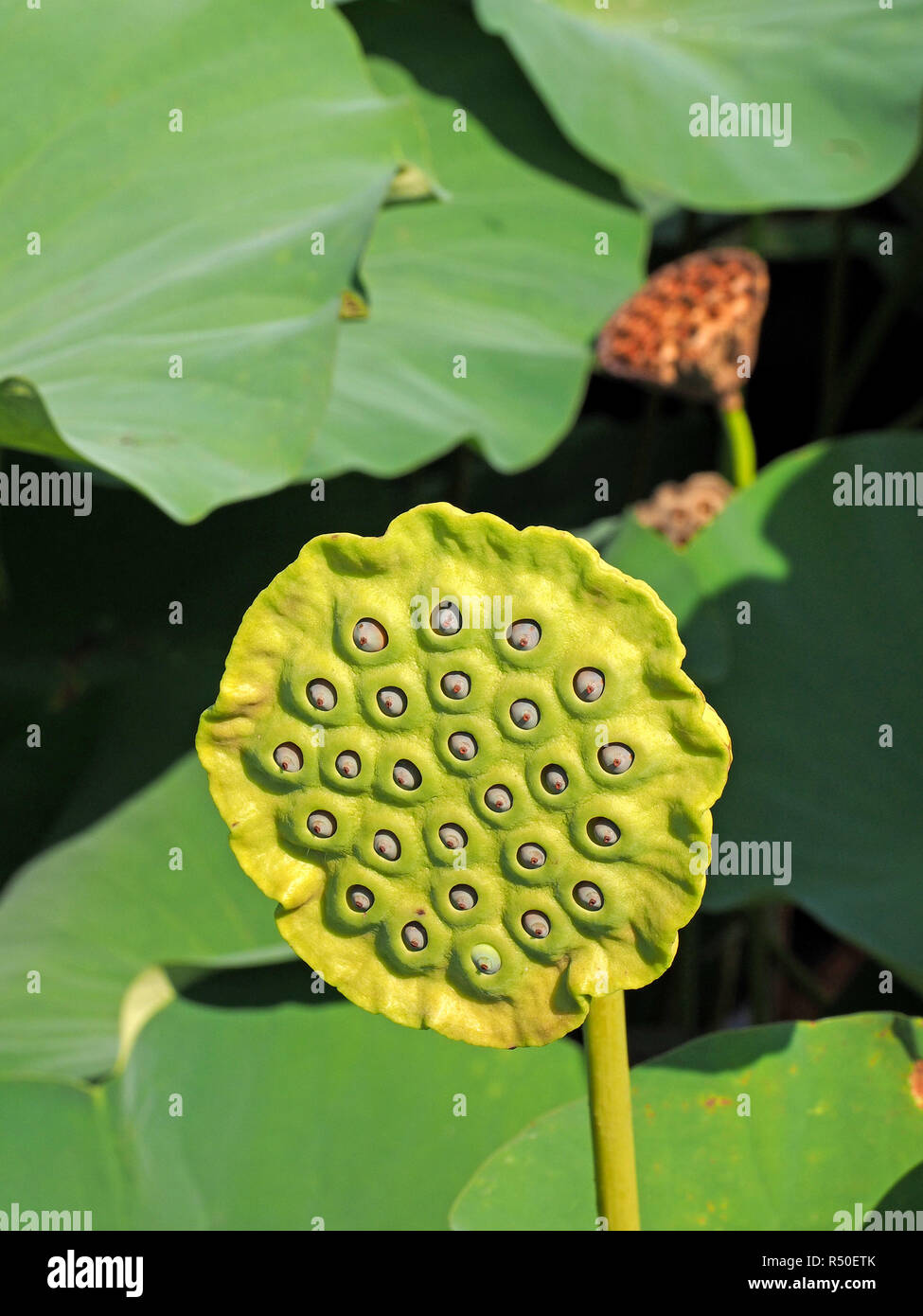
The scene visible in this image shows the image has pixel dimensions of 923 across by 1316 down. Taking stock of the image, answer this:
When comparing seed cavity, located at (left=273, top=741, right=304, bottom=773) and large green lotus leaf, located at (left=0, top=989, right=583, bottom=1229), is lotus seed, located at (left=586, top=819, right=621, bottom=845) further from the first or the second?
large green lotus leaf, located at (left=0, top=989, right=583, bottom=1229)

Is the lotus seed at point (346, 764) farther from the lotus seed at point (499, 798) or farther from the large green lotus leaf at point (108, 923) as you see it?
the large green lotus leaf at point (108, 923)

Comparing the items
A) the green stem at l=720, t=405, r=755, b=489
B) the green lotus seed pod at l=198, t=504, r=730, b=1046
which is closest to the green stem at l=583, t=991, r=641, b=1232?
the green lotus seed pod at l=198, t=504, r=730, b=1046

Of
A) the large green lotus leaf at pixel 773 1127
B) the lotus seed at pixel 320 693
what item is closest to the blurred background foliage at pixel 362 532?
the large green lotus leaf at pixel 773 1127

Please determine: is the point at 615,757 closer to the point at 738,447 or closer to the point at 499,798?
the point at 499,798

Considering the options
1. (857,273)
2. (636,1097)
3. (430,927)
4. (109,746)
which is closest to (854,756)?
(636,1097)

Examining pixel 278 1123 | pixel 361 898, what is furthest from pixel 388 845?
pixel 278 1123

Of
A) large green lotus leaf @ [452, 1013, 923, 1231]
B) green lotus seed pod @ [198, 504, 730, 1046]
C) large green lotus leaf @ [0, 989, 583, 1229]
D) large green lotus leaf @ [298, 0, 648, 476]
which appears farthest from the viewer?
large green lotus leaf @ [298, 0, 648, 476]
